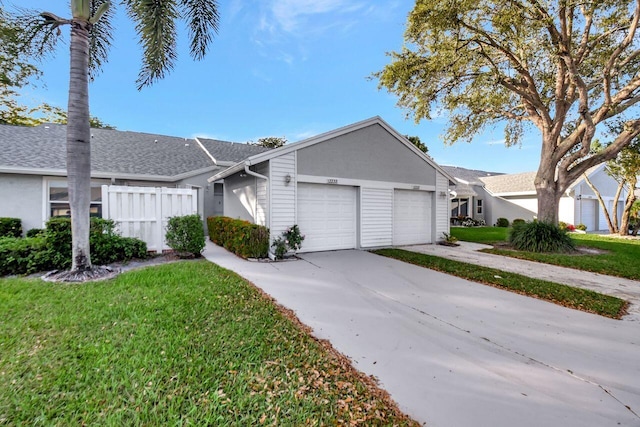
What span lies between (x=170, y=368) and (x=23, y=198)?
12340 millimetres

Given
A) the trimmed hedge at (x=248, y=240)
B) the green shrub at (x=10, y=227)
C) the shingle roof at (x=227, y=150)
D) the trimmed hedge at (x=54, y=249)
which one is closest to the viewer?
the trimmed hedge at (x=54, y=249)

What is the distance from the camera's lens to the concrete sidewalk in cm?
564

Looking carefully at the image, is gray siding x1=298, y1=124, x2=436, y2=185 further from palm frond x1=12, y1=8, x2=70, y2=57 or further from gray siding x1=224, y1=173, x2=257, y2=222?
palm frond x1=12, y1=8, x2=70, y2=57

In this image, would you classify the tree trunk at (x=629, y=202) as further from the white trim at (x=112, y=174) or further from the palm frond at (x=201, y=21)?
the white trim at (x=112, y=174)

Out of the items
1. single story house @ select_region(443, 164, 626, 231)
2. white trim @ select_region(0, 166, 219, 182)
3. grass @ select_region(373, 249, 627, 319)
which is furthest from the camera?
single story house @ select_region(443, 164, 626, 231)

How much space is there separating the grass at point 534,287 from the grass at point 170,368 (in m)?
4.72

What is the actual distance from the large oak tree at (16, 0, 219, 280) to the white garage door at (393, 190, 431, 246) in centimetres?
859

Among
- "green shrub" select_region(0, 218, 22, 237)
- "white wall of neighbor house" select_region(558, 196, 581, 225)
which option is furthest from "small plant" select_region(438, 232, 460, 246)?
"green shrub" select_region(0, 218, 22, 237)

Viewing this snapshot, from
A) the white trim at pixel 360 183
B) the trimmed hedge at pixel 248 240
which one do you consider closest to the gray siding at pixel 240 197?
the trimmed hedge at pixel 248 240

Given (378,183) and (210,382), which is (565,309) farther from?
(378,183)

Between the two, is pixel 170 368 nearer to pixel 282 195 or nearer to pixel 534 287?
pixel 282 195

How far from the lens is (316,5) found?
894 cm

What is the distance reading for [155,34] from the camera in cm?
691

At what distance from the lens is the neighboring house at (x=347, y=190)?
8.55 m
